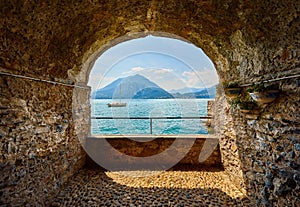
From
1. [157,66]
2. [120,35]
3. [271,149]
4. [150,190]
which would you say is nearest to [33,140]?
[150,190]

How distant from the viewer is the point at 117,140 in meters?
3.87

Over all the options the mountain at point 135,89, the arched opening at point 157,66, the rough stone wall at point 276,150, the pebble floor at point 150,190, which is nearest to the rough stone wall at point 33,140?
the pebble floor at point 150,190

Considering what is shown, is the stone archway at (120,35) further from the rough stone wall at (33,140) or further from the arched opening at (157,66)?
the arched opening at (157,66)

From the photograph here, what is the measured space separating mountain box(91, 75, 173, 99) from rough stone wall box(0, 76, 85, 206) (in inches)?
112

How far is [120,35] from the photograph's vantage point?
3.38 meters

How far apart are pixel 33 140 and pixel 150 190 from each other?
1.83 metres

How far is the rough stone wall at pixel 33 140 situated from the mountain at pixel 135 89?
9.32ft

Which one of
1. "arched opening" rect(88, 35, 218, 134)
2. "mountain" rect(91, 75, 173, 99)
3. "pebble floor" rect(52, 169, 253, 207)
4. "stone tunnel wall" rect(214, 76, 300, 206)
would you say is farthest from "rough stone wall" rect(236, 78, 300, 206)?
"mountain" rect(91, 75, 173, 99)

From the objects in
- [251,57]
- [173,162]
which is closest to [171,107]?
[173,162]

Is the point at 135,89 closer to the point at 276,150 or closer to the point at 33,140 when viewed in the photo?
the point at 33,140

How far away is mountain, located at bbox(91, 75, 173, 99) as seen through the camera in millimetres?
5996

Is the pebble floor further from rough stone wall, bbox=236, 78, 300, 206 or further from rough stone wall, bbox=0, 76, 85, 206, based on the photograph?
rough stone wall, bbox=236, 78, 300, 206

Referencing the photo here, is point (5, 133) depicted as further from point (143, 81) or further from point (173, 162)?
point (143, 81)

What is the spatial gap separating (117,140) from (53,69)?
6.33 feet
